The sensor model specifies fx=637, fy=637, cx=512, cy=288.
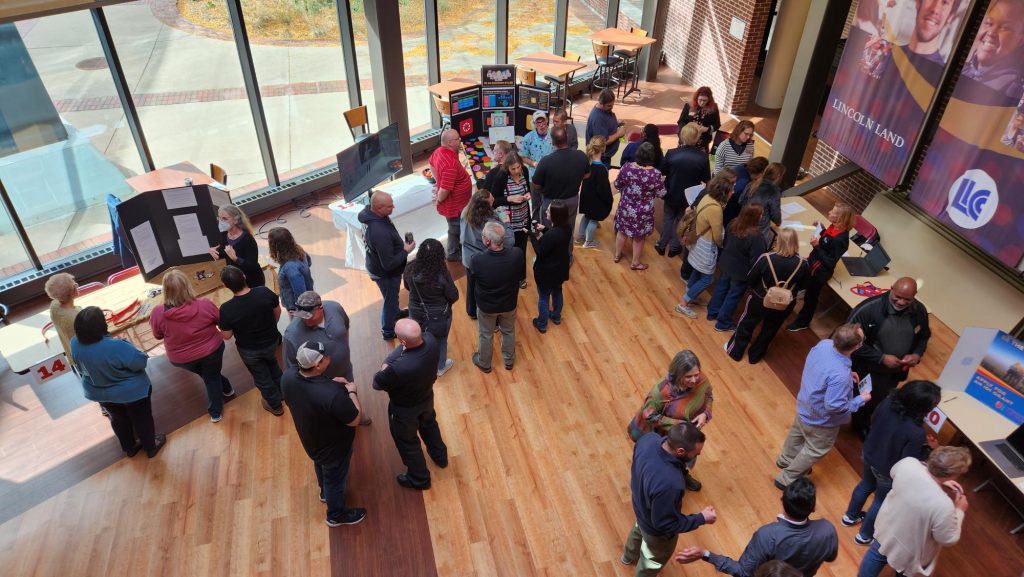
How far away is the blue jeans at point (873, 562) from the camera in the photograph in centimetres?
379

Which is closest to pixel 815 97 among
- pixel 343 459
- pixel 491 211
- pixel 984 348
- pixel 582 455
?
pixel 984 348

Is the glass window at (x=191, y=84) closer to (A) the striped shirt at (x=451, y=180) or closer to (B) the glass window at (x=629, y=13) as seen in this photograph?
(A) the striped shirt at (x=451, y=180)

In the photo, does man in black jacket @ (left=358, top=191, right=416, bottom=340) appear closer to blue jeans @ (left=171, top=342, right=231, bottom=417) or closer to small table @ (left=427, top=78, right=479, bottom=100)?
blue jeans @ (left=171, top=342, right=231, bottom=417)

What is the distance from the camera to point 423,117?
9.64 m

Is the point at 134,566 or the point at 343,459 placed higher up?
the point at 343,459

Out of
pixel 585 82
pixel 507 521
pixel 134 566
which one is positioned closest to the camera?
pixel 134 566

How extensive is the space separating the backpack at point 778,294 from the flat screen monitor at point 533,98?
3.71m

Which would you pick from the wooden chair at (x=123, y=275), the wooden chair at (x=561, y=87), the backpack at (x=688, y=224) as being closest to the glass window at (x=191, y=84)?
the wooden chair at (x=123, y=275)

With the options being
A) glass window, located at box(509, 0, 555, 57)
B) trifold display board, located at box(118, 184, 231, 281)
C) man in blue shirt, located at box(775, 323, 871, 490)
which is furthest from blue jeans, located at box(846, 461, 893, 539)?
glass window, located at box(509, 0, 555, 57)

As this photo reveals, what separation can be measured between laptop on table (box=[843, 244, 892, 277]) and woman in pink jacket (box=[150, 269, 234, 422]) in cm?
553

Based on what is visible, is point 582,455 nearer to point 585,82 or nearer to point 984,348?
point 984,348

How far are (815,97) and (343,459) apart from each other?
654cm

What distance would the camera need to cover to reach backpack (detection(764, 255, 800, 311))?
5039 millimetres

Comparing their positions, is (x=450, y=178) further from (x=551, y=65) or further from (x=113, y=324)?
(x=551, y=65)
